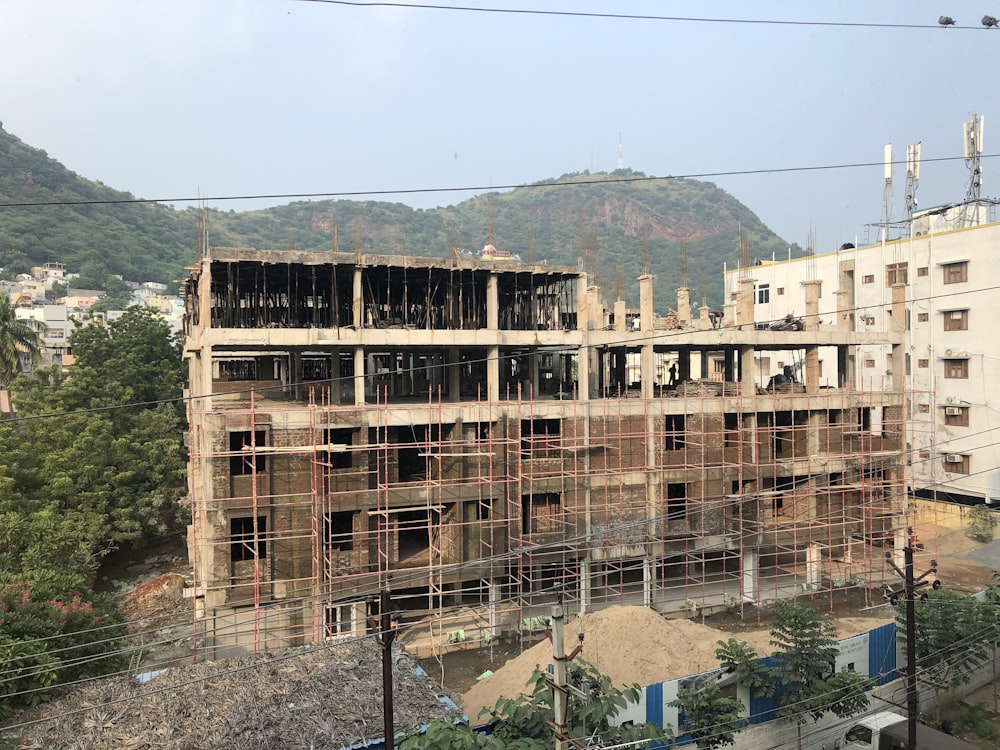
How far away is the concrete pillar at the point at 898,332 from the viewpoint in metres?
28.9

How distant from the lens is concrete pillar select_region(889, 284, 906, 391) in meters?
28.9

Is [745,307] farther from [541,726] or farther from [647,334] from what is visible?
[541,726]

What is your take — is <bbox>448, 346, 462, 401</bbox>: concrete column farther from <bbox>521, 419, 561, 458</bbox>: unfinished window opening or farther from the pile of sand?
the pile of sand

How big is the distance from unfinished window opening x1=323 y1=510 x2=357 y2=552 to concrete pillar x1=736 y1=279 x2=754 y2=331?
1634 cm

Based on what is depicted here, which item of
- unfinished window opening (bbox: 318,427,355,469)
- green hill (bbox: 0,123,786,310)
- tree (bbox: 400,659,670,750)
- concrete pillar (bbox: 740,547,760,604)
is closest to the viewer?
tree (bbox: 400,659,670,750)

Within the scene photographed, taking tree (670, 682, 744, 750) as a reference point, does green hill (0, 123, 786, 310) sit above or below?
above

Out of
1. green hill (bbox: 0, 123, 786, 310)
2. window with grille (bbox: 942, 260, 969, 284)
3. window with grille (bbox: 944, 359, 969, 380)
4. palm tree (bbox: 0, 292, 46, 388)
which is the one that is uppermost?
green hill (bbox: 0, 123, 786, 310)

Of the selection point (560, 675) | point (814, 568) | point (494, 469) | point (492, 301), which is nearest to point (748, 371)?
point (814, 568)

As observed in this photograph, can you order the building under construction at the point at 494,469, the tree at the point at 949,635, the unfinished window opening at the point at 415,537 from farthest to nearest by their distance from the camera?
the unfinished window opening at the point at 415,537
the building under construction at the point at 494,469
the tree at the point at 949,635

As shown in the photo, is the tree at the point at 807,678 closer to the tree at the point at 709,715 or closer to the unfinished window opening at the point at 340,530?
the tree at the point at 709,715

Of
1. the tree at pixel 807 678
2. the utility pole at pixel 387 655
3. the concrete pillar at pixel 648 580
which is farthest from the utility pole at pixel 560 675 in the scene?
the concrete pillar at pixel 648 580

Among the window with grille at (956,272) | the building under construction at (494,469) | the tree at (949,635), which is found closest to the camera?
the tree at (949,635)

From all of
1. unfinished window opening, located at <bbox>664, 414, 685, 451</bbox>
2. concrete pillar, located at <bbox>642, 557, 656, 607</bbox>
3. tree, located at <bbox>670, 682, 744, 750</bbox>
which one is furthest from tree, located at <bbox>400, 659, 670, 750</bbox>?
unfinished window opening, located at <bbox>664, 414, 685, 451</bbox>

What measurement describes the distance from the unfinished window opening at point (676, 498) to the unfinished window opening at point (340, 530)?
37.3ft
